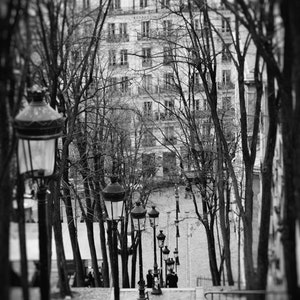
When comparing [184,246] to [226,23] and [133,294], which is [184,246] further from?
[226,23]

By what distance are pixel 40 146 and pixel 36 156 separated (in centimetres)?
10

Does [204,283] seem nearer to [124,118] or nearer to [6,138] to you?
[124,118]

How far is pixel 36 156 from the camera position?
7039mm

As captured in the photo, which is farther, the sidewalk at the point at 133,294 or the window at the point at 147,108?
the window at the point at 147,108

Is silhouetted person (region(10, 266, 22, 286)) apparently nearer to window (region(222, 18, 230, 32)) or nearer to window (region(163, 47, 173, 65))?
window (region(222, 18, 230, 32))

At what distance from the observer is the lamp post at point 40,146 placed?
21.2ft

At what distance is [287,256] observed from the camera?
16.7 feet

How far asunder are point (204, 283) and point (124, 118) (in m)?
7.02

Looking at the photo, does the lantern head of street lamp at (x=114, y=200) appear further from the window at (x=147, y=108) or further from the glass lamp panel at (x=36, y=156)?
the window at (x=147, y=108)

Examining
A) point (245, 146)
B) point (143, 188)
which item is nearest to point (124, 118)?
point (143, 188)

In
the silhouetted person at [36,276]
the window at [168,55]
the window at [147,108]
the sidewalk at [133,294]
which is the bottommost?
the sidewalk at [133,294]

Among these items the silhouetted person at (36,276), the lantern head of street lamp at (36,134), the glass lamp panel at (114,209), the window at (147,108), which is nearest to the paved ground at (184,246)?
the window at (147,108)

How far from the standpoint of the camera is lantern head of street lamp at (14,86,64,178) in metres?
6.52

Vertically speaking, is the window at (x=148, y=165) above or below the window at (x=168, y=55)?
below
